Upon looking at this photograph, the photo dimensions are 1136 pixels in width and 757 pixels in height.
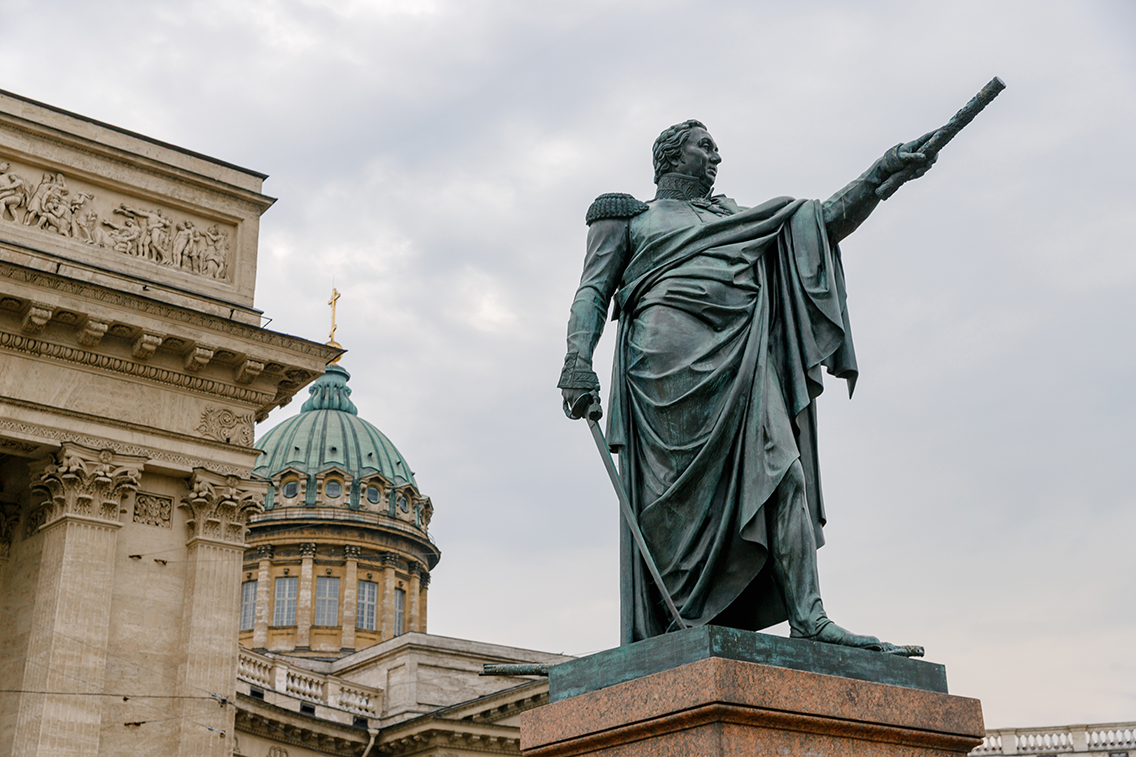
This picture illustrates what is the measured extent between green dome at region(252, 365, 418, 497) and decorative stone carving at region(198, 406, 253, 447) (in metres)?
50.2

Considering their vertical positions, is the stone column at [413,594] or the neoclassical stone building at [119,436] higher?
the stone column at [413,594]

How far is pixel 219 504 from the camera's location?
19422mm

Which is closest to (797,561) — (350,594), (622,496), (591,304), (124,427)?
(622,496)

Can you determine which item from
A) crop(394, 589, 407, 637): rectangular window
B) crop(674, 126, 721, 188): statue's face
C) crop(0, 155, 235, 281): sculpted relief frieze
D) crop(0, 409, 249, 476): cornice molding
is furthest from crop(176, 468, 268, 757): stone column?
crop(394, 589, 407, 637): rectangular window

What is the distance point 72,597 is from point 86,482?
65.6 inches

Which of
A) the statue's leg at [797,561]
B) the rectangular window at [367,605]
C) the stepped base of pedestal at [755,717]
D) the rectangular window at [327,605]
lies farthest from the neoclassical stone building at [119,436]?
the rectangular window at [327,605]

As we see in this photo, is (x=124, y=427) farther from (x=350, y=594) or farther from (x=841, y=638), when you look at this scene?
(x=350, y=594)

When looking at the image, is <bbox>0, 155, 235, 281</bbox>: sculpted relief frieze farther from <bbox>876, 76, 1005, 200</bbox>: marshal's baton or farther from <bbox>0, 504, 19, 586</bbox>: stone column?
<bbox>876, 76, 1005, 200</bbox>: marshal's baton

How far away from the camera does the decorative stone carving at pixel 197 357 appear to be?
19375 millimetres

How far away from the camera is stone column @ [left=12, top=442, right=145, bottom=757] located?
1709 centimetres

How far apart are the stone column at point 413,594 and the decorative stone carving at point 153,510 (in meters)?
47.8

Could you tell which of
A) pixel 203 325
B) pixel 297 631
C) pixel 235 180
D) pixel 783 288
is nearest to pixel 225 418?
pixel 203 325

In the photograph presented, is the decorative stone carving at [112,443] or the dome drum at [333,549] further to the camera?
the dome drum at [333,549]

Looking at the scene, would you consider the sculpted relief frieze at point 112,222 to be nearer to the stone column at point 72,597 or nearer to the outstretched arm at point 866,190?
the stone column at point 72,597
